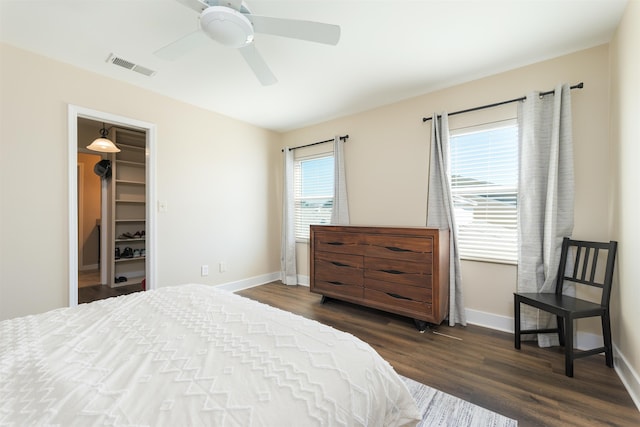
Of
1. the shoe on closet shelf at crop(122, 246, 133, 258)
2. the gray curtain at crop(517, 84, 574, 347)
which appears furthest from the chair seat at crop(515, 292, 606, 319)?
the shoe on closet shelf at crop(122, 246, 133, 258)

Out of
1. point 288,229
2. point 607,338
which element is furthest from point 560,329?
point 288,229

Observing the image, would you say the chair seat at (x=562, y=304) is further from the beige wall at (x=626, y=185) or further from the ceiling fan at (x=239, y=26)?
the ceiling fan at (x=239, y=26)

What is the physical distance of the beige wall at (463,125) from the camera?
2.18m

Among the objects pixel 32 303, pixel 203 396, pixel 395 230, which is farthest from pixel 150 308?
pixel 395 230

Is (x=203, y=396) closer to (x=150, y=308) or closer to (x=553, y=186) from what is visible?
(x=150, y=308)

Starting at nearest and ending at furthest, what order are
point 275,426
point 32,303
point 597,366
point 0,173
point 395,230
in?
point 275,426, point 597,366, point 0,173, point 32,303, point 395,230

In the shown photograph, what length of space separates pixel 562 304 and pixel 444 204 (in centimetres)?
123

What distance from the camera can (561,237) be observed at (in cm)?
222

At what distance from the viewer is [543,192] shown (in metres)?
2.29

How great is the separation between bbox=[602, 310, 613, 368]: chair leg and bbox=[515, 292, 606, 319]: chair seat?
2.9 inches

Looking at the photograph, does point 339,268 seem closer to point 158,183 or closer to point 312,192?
point 312,192

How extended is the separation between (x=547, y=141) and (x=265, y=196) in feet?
11.4

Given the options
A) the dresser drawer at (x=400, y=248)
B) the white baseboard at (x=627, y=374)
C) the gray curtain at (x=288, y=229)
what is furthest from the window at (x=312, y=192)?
the white baseboard at (x=627, y=374)

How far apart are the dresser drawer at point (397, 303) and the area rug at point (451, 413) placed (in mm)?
905
